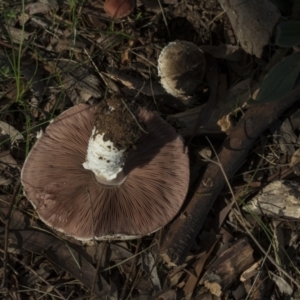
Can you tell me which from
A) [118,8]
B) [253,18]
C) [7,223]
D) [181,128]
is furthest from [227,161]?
[7,223]

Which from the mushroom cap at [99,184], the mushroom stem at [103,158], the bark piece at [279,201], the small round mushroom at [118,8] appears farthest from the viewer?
the small round mushroom at [118,8]

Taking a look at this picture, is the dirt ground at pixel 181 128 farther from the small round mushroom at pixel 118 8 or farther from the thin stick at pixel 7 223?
the small round mushroom at pixel 118 8

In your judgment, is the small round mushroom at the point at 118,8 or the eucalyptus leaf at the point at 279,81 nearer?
the eucalyptus leaf at the point at 279,81

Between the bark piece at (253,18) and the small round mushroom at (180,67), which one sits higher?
the bark piece at (253,18)

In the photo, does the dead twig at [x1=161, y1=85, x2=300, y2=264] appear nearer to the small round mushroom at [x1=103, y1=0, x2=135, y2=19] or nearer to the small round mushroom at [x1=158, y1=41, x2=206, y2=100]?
the small round mushroom at [x1=158, y1=41, x2=206, y2=100]

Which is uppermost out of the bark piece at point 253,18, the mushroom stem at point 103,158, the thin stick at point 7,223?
the bark piece at point 253,18

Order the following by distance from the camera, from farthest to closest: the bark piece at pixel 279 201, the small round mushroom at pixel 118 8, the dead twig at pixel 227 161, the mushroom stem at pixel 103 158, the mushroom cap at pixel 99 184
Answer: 1. the small round mushroom at pixel 118 8
2. the bark piece at pixel 279 201
3. the dead twig at pixel 227 161
4. the mushroom cap at pixel 99 184
5. the mushroom stem at pixel 103 158

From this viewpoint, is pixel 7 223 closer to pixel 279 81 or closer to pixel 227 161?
pixel 227 161

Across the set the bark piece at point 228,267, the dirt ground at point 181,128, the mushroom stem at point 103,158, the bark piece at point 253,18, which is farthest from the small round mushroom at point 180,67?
the bark piece at point 228,267
